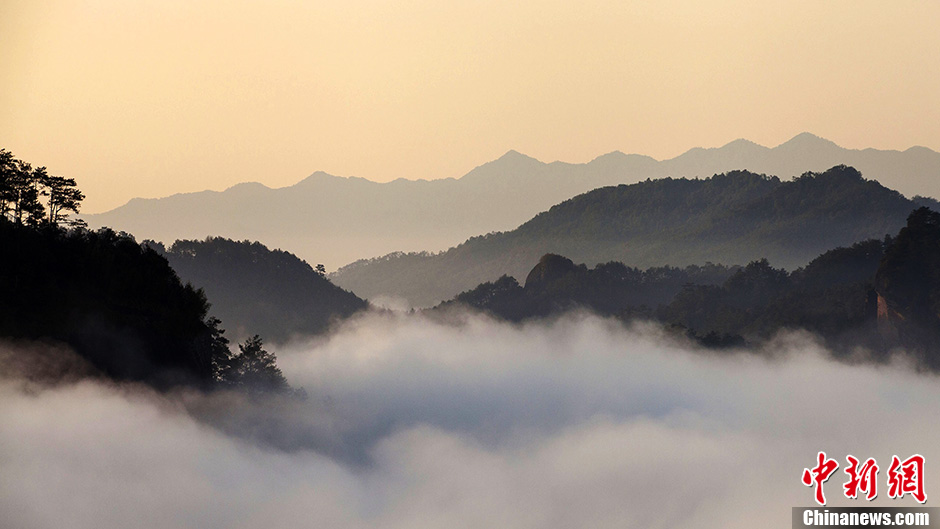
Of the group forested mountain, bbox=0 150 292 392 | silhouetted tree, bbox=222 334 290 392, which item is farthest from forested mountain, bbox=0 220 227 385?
silhouetted tree, bbox=222 334 290 392

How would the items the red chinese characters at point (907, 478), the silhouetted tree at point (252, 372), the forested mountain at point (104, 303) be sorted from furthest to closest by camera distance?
the silhouetted tree at point (252, 372), the forested mountain at point (104, 303), the red chinese characters at point (907, 478)

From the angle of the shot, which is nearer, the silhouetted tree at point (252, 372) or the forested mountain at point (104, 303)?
the forested mountain at point (104, 303)

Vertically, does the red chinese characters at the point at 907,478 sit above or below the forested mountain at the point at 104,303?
below

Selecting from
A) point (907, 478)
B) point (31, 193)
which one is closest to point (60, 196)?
point (31, 193)

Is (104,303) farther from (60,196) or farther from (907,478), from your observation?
(907,478)

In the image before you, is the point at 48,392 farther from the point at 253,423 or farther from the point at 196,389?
the point at 253,423

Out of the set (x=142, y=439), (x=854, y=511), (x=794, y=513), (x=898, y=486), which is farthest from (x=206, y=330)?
(x=794, y=513)

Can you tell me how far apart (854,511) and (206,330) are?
97759mm

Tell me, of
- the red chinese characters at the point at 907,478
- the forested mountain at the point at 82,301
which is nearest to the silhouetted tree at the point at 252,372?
the forested mountain at the point at 82,301

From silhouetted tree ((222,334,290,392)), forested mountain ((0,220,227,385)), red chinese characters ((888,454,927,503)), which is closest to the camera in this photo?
red chinese characters ((888,454,927,503))

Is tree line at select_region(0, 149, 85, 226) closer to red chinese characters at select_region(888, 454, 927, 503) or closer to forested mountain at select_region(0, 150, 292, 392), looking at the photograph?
forested mountain at select_region(0, 150, 292, 392)

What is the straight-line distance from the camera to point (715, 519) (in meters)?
191

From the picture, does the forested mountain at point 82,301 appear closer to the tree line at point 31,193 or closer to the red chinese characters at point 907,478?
the tree line at point 31,193

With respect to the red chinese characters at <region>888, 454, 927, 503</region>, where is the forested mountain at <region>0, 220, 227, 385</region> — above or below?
above
